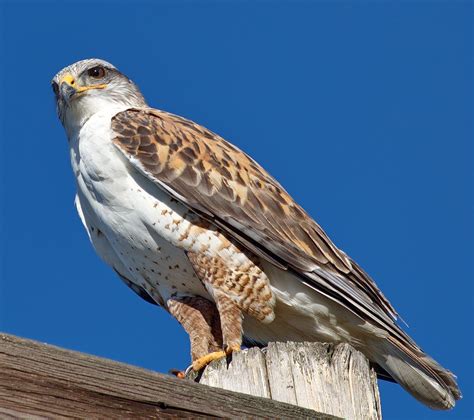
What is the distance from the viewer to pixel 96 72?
7.19 meters

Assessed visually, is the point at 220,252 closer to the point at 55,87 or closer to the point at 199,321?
the point at 199,321

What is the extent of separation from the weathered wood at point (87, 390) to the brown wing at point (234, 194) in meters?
2.80

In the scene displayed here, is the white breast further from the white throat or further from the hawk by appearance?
the white throat

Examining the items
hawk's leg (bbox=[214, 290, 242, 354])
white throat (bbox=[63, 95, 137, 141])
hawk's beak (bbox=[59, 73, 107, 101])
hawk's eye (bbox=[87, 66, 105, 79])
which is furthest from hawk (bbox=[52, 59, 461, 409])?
hawk's eye (bbox=[87, 66, 105, 79])

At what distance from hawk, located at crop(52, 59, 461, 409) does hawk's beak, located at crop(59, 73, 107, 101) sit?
455mm

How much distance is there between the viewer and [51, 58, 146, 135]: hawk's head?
674 centimetres

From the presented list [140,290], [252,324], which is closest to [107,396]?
[252,324]

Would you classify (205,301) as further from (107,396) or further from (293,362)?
(107,396)

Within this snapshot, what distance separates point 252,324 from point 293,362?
7.54 feet

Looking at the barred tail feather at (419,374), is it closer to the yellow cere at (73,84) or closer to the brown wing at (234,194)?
the brown wing at (234,194)

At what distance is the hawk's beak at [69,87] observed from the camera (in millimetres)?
6824

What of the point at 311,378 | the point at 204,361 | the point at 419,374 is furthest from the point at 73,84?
the point at 311,378

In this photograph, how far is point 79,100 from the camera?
6801 mm

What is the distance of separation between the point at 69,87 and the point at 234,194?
161 cm
